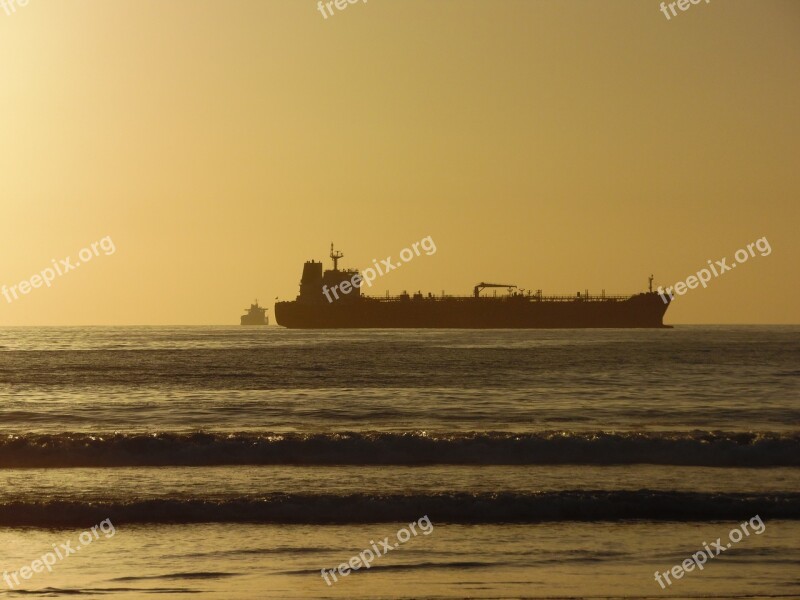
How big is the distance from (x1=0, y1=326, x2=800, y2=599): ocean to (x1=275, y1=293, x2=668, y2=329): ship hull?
99220 millimetres

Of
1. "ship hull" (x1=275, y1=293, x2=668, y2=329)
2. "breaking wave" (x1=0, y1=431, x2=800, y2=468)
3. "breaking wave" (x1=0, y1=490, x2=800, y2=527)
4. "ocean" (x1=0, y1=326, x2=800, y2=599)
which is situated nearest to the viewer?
"ocean" (x1=0, y1=326, x2=800, y2=599)

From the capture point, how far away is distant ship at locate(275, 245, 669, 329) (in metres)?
134

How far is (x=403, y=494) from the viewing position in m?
16.0

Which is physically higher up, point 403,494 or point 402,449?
point 402,449

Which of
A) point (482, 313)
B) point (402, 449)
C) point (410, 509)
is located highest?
point (402, 449)

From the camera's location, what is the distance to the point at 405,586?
438 inches

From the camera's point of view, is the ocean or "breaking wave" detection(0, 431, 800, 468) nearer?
the ocean

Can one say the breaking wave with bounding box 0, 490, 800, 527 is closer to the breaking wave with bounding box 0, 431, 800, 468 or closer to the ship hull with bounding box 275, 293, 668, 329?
the breaking wave with bounding box 0, 431, 800, 468

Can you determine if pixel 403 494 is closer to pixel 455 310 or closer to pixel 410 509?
pixel 410 509

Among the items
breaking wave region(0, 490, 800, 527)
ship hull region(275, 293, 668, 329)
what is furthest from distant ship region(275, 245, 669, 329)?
breaking wave region(0, 490, 800, 527)

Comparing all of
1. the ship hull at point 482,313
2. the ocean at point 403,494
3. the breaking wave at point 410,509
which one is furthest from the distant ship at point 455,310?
the breaking wave at point 410,509

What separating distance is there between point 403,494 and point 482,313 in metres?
122

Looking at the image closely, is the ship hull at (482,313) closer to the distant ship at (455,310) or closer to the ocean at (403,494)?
the distant ship at (455,310)

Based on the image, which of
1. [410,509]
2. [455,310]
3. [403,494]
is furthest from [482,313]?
[410,509]
